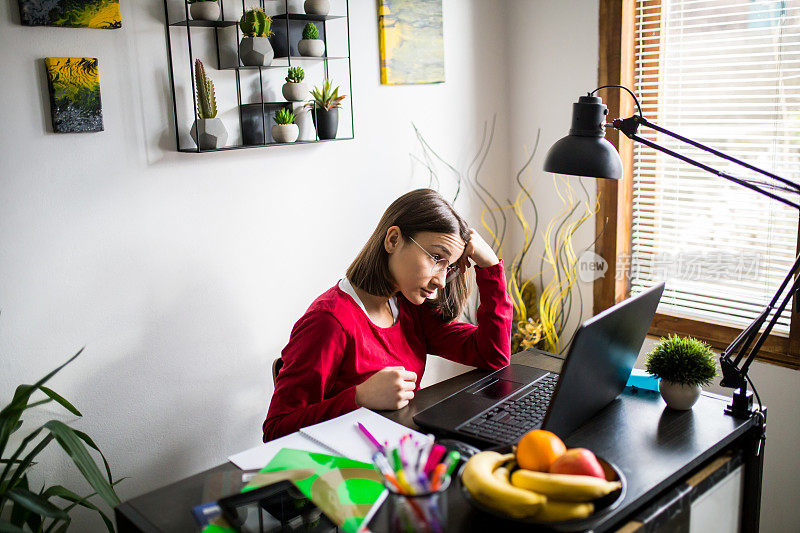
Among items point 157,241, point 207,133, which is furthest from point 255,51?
point 157,241

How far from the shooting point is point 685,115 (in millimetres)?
2750

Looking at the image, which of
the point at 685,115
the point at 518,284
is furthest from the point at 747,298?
the point at 518,284

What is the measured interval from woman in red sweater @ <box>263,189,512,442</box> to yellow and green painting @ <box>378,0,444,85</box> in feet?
3.11

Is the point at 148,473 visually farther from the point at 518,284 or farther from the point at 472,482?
the point at 518,284

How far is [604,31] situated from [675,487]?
206 cm

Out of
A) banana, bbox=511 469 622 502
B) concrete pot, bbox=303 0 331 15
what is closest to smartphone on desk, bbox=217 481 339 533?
banana, bbox=511 469 622 502

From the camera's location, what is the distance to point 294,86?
7.75ft

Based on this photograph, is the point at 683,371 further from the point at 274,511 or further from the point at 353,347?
the point at 274,511

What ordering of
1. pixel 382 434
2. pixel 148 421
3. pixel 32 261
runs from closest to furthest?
pixel 382 434 → pixel 32 261 → pixel 148 421

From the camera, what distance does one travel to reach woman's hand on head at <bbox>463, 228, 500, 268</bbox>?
2.14 m

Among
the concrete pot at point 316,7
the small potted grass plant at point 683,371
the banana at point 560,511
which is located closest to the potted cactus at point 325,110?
the concrete pot at point 316,7

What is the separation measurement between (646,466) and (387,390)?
23.8 inches

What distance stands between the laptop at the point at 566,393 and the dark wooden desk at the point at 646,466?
0.18 ft

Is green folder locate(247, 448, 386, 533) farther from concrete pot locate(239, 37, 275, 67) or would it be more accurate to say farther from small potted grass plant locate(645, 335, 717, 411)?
concrete pot locate(239, 37, 275, 67)
